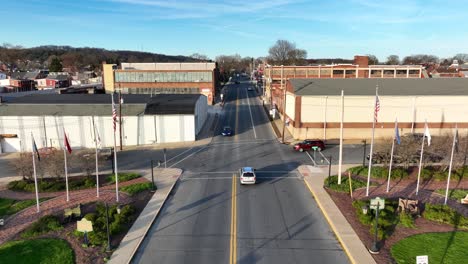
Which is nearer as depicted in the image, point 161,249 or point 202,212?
point 161,249

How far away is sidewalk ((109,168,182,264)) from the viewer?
18658mm

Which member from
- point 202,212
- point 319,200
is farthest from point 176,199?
point 319,200

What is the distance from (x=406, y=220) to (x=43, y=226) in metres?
22.0

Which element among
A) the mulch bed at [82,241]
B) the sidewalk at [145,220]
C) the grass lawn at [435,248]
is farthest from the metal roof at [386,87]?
the mulch bed at [82,241]

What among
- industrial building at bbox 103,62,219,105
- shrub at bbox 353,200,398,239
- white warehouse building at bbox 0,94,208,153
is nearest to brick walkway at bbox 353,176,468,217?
shrub at bbox 353,200,398,239

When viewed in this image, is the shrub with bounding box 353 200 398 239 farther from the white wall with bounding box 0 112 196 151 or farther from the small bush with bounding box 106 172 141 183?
the white wall with bounding box 0 112 196 151

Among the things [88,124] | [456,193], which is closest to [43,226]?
[88,124]

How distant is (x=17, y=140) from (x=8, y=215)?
24.2 meters

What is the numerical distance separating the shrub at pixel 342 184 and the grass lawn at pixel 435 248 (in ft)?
26.0

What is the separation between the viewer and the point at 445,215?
2233cm

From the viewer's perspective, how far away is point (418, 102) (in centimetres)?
4684

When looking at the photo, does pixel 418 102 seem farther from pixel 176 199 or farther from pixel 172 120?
pixel 176 199

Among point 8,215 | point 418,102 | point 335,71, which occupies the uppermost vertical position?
point 335,71

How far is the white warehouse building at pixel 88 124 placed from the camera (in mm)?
45156
